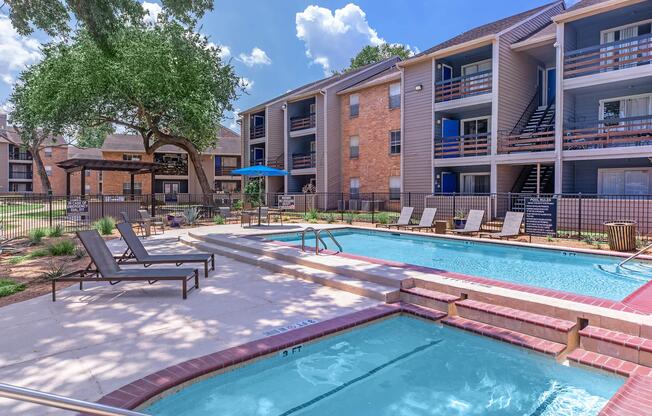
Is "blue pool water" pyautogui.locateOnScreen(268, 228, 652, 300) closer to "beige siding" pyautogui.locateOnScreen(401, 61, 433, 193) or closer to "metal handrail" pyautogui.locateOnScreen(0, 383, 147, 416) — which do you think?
"beige siding" pyautogui.locateOnScreen(401, 61, 433, 193)

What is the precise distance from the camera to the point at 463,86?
2014cm

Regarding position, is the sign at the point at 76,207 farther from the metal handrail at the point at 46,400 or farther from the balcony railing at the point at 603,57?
the balcony railing at the point at 603,57

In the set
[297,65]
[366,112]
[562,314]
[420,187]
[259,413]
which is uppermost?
[297,65]

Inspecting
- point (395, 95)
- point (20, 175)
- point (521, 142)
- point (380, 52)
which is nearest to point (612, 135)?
point (521, 142)

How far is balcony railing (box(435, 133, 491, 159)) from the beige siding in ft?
1.66

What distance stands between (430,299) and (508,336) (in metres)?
1.33

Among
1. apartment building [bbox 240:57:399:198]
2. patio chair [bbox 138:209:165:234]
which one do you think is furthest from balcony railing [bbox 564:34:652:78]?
patio chair [bbox 138:209:165:234]

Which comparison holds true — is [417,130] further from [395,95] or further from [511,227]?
[511,227]

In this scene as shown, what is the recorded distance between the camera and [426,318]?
19.0 feet

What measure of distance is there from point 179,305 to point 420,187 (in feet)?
56.6

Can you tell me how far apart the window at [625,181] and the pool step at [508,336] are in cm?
1555

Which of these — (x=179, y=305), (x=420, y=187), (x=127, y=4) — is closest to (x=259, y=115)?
(x=420, y=187)

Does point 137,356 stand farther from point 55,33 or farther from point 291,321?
point 55,33

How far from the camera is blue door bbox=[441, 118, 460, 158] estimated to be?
20.4 metres
